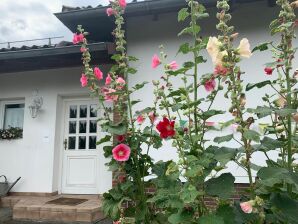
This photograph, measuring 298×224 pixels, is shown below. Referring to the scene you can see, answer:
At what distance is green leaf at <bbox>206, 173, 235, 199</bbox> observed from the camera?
1177 millimetres

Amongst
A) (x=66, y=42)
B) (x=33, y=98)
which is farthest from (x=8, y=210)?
(x=66, y=42)

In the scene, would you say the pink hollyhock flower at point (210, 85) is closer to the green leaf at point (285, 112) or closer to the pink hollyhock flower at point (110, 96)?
the green leaf at point (285, 112)

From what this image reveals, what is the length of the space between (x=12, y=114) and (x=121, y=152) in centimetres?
586

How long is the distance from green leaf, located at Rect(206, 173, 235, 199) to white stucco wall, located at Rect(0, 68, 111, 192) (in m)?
5.27

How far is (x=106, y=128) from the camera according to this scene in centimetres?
165

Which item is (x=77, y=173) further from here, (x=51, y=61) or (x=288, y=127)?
(x=288, y=127)

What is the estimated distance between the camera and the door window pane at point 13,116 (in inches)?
261

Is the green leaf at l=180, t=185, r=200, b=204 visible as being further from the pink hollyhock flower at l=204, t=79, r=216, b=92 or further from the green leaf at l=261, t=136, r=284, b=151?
the pink hollyhock flower at l=204, t=79, r=216, b=92

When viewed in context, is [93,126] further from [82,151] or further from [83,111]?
[82,151]

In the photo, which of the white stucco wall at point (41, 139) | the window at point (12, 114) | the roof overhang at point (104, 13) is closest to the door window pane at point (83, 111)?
the white stucco wall at point (41, 139)

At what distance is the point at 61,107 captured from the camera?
21.2 feet

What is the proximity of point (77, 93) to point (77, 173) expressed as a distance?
1660 millimetres

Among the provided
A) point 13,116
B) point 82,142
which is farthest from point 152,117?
point 13,116

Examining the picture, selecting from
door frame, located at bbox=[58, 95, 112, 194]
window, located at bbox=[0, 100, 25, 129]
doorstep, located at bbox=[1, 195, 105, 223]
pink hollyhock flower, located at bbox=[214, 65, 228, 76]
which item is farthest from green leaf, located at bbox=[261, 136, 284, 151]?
window, located at bbox=[0, 100, 25, 129]
